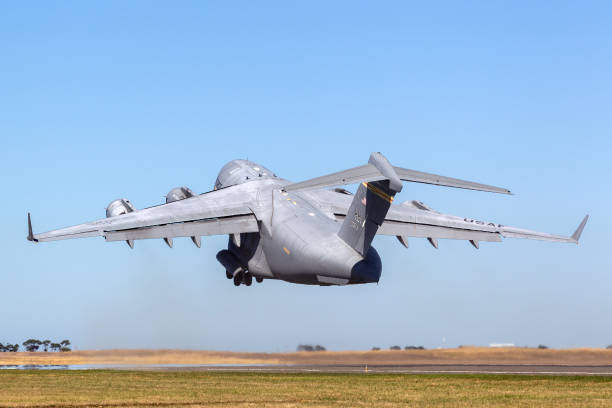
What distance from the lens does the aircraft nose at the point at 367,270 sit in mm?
38531

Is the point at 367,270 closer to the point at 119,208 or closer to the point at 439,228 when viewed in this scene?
the point at 439,228

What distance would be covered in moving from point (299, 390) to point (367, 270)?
22.8 ft

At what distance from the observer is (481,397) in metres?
31.6

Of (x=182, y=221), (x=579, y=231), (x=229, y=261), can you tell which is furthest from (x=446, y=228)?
(x=182, y=221)

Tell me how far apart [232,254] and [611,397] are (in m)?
24.1

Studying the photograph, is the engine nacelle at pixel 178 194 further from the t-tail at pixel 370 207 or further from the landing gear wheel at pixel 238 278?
the t-tail at pixel 370 207

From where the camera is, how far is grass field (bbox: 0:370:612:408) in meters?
30.0

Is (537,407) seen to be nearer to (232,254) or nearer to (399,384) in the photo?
(399,384)

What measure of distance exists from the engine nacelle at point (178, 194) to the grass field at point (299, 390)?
1108cm

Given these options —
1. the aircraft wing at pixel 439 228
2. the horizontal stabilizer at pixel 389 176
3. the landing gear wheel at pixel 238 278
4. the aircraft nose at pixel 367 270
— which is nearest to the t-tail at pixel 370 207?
the horizontal stabilizer at pixel 389 176

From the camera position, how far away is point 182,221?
4394 cm

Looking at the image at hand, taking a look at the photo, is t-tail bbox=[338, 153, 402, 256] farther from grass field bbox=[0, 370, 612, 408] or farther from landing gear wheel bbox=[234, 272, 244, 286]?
landing gear wheel bbox=[234, 272, 244, 286]

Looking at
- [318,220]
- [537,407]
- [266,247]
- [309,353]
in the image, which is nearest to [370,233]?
[318,220]

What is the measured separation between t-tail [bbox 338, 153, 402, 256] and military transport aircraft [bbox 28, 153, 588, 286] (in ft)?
0.14
